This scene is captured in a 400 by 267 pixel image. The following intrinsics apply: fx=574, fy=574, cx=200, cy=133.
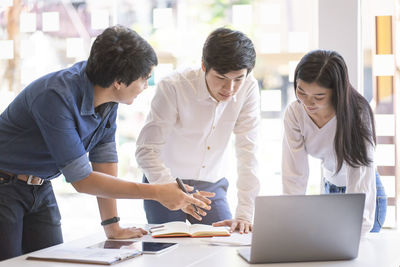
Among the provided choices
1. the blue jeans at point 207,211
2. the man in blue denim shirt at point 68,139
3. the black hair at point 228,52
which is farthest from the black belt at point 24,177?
the black hair at point 228,52

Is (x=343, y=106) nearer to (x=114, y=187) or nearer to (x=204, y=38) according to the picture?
(x=114, y=187)

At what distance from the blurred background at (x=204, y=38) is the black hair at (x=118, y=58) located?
1.15 meters

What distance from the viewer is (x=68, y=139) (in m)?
1.85

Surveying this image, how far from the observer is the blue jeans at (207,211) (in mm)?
2559

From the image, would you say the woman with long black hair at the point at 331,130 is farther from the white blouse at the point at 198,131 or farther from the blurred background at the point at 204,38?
the blurred background at the point at 204,38

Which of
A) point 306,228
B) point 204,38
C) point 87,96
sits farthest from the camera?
point 204,38

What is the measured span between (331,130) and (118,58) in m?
1.03

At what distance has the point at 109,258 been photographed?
173 cm

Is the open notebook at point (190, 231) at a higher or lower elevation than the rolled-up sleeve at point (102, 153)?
lower

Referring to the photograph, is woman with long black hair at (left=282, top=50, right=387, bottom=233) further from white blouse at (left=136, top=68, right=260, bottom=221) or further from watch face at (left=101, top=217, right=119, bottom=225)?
watch face at (left=101, top=217, right=119, bottom=225)

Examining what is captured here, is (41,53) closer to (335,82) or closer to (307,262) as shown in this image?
(335,82)

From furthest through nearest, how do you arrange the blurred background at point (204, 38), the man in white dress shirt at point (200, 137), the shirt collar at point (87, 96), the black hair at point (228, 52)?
1. the blurred background at point (204, 38)
2. the man in white dress shirt at point (200, 137)
3. the black hair at point (228, 52)
4. the shirt collar at point (87, 96)

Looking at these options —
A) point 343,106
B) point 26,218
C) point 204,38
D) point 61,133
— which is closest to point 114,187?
point 61,133

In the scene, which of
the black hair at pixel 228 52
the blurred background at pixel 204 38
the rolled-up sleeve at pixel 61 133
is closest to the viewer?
the rolled-up sleeve at pixel 61 133
